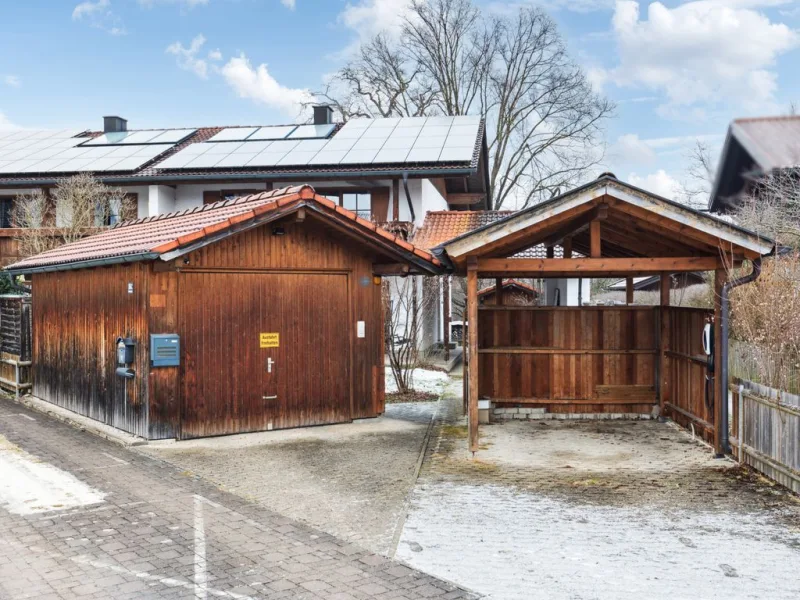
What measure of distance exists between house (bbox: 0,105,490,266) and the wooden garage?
27.7ft

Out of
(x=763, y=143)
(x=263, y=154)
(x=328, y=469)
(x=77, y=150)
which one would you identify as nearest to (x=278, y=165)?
(x=263, y=154)

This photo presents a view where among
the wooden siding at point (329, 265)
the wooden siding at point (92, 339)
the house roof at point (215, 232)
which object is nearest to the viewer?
the house roof at point (215, 232)

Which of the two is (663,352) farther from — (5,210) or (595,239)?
(5,210)

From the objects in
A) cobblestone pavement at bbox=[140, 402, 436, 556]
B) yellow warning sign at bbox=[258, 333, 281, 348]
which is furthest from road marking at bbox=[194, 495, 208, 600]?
yellow warning sign at bbox=[258, 333, 281, 348]

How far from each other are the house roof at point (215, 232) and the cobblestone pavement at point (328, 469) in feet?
8.37

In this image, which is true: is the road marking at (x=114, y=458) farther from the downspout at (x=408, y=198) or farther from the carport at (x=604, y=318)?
the downspout at (x=408, y=198)

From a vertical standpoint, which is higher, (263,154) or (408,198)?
(263,154)

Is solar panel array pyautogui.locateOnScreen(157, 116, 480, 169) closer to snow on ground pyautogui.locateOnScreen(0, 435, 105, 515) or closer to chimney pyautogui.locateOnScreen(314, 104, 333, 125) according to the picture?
chimney pyautogui.locateOnScreen(314, 104, 333, 125)

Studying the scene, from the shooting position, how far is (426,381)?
18922 millimetres

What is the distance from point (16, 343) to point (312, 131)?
1425 cm

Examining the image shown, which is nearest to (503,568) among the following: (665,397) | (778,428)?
(778,428)

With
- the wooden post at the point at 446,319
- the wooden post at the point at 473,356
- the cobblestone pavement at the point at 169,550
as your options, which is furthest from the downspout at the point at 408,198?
the cobblestone pavement at the point at 169,550

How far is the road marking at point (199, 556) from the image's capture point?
550 cm

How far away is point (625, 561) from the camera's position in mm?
6082
